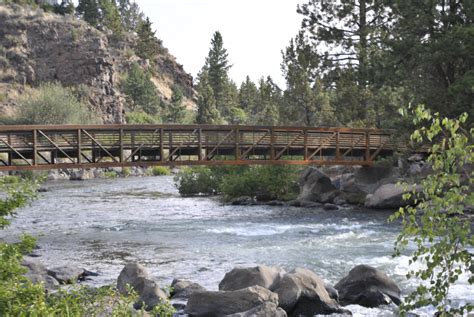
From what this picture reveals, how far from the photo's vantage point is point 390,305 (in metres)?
12.4

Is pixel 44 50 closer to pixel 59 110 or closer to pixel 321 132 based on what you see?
pixel 59 110

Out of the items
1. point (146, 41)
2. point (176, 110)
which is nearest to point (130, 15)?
point (146, 41)

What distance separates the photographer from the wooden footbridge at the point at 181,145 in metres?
28.0

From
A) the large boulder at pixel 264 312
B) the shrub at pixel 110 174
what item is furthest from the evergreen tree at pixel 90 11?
the large boulder at pixel 264 312


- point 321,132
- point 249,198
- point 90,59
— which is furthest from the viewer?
point 90,59

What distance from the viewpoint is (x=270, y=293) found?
11391mm

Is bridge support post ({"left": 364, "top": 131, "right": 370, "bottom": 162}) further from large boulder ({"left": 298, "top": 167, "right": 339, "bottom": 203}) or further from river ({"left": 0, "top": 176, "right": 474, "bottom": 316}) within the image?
river ({"left": 0, "top": 176, "right": 474, "bottom": 316})

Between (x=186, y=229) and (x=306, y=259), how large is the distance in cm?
832

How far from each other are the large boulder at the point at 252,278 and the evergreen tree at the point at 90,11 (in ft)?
326

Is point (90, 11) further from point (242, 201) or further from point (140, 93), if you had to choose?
point (242, 201)

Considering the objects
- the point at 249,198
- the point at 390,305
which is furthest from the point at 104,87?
the point at 390,305

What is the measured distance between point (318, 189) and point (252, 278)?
22754 millimetres

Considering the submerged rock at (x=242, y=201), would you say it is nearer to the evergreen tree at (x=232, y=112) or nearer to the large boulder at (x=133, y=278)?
the large boulder at (x=133, y=278)

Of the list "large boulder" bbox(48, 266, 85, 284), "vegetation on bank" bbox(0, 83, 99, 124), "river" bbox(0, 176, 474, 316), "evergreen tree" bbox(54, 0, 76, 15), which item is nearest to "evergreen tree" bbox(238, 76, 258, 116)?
"evergreen tree" bbox(54, 0, 76, 15)
